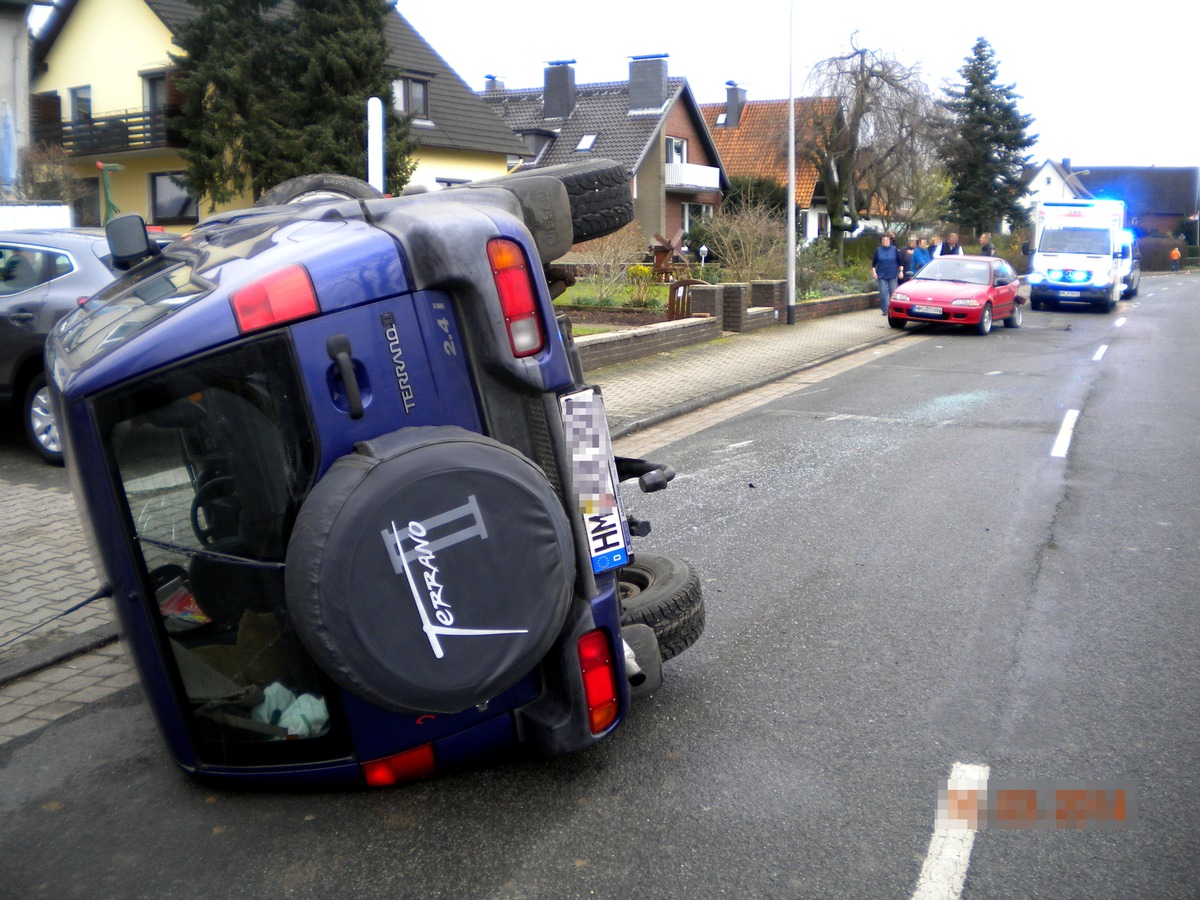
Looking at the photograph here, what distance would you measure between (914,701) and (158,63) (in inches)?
1304

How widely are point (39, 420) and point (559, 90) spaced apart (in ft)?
147

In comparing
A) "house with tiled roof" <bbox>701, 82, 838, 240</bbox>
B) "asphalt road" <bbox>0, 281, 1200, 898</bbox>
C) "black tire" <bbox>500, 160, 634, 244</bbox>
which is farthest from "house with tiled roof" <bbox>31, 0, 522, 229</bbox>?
"black tire" <bbox>500, 160, 634, 244</bbox>

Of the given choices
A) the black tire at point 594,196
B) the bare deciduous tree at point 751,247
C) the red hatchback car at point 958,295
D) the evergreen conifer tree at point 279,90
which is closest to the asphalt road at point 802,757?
the black tire at point 594,196

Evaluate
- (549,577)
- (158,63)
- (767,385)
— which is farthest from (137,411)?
(158,63)

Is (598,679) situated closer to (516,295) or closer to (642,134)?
(516,295)

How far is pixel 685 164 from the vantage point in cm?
4828

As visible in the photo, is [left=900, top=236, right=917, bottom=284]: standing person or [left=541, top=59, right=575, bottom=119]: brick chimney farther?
[left=541, top=59, right=575, bottom=119]: brick chimney

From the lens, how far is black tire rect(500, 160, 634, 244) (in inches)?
169

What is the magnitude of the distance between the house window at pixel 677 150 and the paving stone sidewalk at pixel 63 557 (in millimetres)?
35513

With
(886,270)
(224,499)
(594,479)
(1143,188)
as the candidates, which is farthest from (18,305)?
(1143,188)

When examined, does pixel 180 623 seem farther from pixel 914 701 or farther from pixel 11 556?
pixel 11 556

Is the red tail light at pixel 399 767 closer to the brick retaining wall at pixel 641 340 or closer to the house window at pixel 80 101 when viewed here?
the brick retaining wall at pixel 641 340

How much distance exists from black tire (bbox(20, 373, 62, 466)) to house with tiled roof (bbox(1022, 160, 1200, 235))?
355 ft

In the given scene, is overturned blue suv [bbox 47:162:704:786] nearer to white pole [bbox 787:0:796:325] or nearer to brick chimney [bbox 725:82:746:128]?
white pole [bbox 787:0:796:325]
